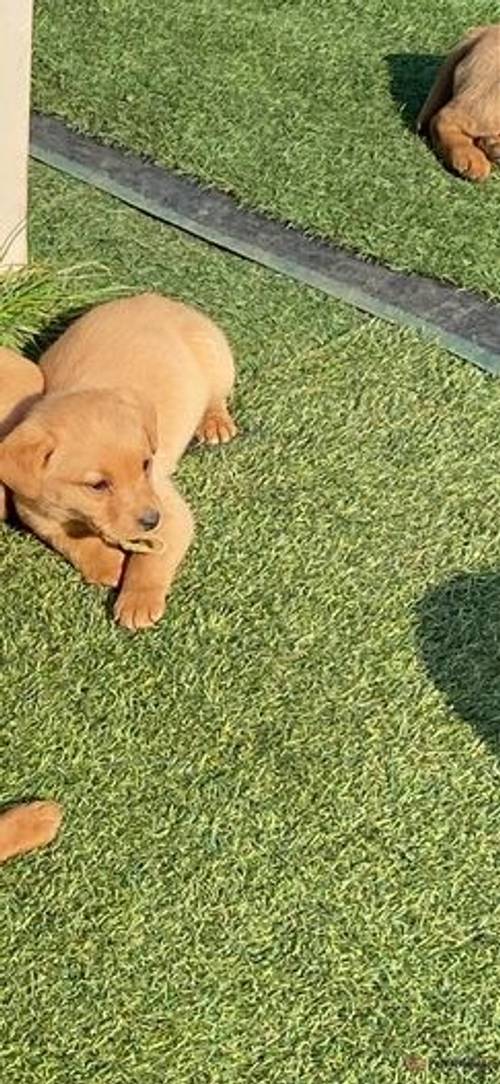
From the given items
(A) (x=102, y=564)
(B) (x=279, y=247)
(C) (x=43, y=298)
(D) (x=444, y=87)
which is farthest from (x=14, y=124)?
(D) (x=444, y=87)

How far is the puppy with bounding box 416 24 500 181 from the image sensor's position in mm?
5184

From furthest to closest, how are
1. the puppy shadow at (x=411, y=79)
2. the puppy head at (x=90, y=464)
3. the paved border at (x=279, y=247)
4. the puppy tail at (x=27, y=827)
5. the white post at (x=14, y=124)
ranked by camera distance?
1. the puppy shadow at (x=411, y=79)
2. the paved border at (x=279, y=247)
3. the white post at (x=14, y=124)
4. the puppy head at (x=90, y=464)
5. the puppy tail at (x=27, y=827)

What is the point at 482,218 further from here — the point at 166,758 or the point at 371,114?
the point at 166,758

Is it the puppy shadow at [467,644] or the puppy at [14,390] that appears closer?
the puppy shadow at [467,644]

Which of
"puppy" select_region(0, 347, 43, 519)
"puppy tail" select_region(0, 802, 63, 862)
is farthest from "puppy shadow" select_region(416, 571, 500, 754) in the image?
"puppy" select_region(0, 347, 43, 519)

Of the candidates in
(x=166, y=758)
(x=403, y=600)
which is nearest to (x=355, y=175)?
(x=403, y=600)

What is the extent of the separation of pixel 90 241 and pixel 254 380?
915 mm

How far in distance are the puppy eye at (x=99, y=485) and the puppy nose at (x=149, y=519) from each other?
97 millimetres

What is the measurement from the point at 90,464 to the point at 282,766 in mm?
749

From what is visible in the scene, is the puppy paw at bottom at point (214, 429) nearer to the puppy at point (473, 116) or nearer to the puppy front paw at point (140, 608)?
the puppy front paw at point (140, 608)

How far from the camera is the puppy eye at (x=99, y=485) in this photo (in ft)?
10.6

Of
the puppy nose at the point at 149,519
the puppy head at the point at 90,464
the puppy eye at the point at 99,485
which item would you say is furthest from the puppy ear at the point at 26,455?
the puppy nose at the point at 149,519

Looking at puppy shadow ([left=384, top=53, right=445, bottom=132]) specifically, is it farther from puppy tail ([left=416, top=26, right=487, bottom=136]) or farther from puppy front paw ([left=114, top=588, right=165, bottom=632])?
puppy front paw ([left=114, top=588, right=165, bottom=632])

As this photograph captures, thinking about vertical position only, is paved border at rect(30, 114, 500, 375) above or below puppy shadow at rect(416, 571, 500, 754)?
above
